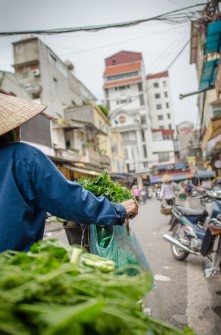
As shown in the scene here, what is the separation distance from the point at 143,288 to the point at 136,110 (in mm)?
64872

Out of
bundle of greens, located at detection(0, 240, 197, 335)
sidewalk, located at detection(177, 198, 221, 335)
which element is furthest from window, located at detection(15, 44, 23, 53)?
bundle of greens, located at detection(0, 240, 197, 335)

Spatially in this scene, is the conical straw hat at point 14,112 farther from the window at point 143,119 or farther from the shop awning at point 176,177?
the window at point 143,119

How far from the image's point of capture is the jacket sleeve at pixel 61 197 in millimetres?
1517

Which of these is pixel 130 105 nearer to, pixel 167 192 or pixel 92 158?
pixel 92 158

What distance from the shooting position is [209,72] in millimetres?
13312

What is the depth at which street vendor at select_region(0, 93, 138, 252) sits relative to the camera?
57.9 inches

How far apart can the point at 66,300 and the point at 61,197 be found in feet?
2.35

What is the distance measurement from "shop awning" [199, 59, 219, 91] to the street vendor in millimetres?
12480

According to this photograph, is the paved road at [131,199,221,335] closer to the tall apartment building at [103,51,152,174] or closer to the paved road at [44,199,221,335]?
the paved road at [44,199,221,335]

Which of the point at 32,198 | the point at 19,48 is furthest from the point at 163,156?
the point at 32,198

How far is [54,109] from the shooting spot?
2636 cm

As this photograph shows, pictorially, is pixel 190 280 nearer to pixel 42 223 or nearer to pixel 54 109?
pixel 42 223

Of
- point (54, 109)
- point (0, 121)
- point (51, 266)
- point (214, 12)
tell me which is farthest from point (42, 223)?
point (54, 109)

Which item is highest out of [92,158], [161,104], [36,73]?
[161,104]
